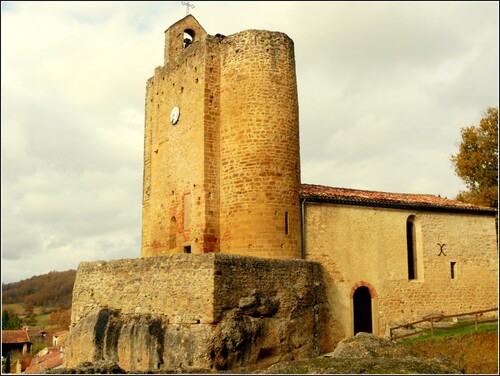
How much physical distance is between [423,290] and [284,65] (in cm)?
1002

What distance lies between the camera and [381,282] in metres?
20.5

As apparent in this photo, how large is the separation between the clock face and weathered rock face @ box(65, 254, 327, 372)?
20.1ft

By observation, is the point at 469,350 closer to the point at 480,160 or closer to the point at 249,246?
the point at 249,246

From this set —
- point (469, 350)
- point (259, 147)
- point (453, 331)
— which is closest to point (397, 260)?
point (453, 331)

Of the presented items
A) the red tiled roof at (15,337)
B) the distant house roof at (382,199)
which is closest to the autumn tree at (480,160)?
the distant house roof at (382,199)

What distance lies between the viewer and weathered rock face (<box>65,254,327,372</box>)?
1526 cm

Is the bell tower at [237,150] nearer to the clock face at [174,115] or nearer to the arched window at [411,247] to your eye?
the clock face at [174,115]

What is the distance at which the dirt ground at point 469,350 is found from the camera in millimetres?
15242

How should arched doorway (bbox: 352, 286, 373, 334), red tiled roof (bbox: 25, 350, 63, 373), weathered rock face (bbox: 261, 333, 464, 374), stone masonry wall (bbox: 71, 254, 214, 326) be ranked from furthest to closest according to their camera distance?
red tiled roof (bbox: 25, 350, 63, 373) < arched doorway (bbox: 352, 286, 373, 334) < stone masonry wall (bbox: 71, 254, 214, 326) < weathered rock face (bbox: 261, 333, 464, 374)

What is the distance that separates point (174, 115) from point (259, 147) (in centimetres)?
460

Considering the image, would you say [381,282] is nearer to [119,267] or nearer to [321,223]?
[321,223]

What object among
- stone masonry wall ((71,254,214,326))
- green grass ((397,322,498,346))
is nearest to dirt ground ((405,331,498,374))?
green grass ((397,322,498,346))

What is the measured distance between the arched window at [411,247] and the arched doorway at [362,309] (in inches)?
91.8

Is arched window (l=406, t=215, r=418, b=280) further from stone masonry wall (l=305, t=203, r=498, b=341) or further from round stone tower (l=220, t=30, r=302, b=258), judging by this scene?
round stone tower (l=220, t=30, r=302, b=258)
